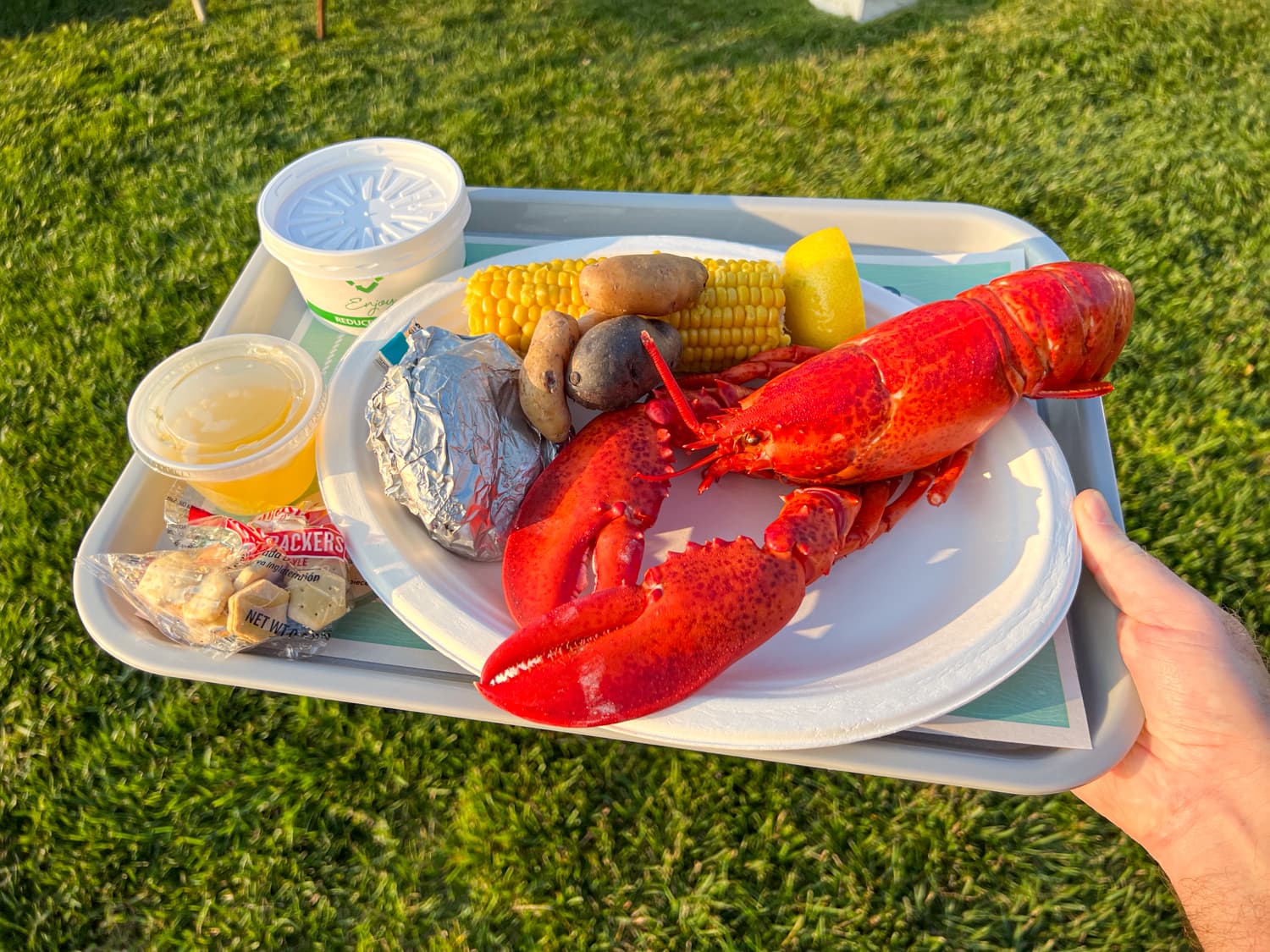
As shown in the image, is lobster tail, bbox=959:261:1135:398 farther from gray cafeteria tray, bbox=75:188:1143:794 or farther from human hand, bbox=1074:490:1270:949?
human hand, bbox=1074:490:1270:949

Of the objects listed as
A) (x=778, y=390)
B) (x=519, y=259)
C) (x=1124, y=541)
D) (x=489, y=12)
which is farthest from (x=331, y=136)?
(x=1124, y=541)

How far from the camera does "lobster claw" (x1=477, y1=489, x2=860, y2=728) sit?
1607mm

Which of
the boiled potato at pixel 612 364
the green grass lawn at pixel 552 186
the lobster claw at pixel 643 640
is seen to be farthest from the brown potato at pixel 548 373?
the green grass lawn at pixel 552 186

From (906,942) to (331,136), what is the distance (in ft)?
15.6

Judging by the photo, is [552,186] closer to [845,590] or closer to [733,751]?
[845,590]

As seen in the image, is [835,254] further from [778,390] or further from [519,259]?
[519,259]

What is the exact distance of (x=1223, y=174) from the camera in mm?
3799

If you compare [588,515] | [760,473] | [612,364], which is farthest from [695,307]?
[588,515]

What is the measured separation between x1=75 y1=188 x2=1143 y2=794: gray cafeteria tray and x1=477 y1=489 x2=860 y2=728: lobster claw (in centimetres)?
20

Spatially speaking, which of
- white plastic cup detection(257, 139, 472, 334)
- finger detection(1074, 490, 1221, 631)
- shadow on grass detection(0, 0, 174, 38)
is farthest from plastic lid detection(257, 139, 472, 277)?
shadow on grass detection(0, 0, 174, 38)

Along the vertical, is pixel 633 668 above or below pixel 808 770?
above

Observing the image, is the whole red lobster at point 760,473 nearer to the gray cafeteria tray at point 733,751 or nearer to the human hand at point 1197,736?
the gray cafeteria tray at point 733,751

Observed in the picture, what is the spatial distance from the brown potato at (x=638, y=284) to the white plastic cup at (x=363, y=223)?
2.02 ft

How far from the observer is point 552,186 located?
4.23 m
